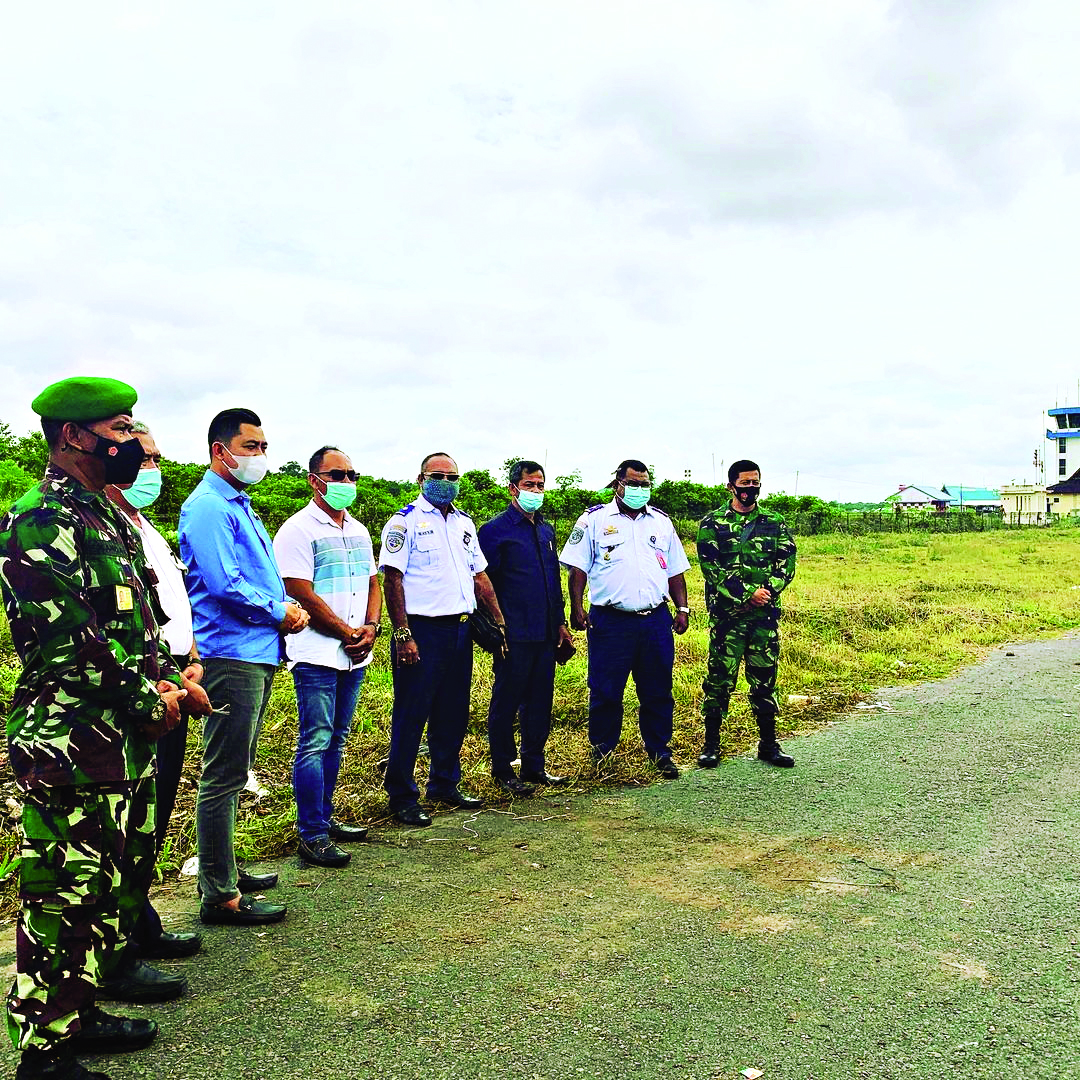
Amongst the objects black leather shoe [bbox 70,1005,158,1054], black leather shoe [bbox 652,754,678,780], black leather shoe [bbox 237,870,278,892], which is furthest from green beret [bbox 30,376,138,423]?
black leather shoe [bbox 652,754,678,780]

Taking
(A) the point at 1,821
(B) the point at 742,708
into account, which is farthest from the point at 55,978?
(B) the point at 742,708

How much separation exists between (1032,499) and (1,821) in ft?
302

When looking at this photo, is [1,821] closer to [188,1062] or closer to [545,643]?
[188,1062]

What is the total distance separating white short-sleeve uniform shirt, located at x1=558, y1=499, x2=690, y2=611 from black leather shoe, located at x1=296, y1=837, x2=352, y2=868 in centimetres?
240

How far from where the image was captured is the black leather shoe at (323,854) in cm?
397

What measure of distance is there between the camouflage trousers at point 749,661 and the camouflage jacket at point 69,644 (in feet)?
13.5

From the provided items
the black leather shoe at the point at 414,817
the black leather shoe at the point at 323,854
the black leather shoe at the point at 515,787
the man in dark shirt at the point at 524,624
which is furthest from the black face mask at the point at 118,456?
the black leather shoe at the point at 515,787

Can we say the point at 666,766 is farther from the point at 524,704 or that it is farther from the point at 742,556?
the point at 742,556

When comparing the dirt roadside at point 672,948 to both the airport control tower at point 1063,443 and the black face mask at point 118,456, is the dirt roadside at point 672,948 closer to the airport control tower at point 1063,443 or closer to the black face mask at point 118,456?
the black face mask at point 118,456

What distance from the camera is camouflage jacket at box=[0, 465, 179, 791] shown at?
237 cm

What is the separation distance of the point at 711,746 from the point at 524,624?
155 cm

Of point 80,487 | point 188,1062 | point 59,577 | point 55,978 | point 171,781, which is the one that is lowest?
point 188,1062

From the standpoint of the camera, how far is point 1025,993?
2797 mm

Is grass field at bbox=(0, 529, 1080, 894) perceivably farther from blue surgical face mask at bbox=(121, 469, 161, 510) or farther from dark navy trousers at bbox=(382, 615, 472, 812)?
blue surgical face mask at bbox=(121, 469, 161, 510)
